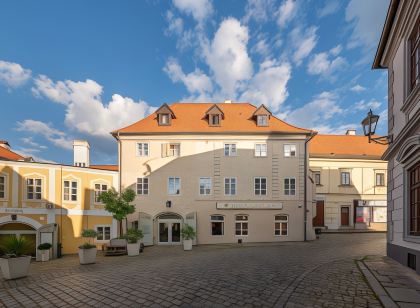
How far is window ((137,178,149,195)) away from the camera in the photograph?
1864 cm

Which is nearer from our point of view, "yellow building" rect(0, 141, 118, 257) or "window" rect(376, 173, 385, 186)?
"yellow building" rect(0, 141, 118, 257)

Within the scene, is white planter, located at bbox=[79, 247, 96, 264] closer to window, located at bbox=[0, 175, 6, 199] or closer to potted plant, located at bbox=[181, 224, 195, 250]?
potted plant, located at bbox=[181, 224, 195, 250]

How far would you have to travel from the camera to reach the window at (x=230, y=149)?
19.0 m

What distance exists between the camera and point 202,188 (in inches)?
736

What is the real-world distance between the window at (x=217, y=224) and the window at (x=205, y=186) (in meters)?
2.05

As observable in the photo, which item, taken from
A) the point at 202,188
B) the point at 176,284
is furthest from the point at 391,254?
the point at 202,188

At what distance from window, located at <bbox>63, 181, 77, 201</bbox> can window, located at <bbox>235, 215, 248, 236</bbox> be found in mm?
12729

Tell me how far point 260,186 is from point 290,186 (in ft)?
8.35

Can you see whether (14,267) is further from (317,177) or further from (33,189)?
(317,177)

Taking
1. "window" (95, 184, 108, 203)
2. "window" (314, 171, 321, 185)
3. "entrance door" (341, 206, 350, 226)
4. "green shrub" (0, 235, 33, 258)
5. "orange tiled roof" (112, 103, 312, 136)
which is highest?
"orange tiled roof" (112, 103, 312, 136)

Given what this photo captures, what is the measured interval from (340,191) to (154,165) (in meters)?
20.6

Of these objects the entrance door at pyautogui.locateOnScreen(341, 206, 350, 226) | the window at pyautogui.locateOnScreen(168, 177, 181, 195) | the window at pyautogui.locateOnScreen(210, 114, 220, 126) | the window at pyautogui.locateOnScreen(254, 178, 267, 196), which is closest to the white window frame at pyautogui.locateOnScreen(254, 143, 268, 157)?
the window at pyautogui.locateOnScreen(254, 178, 267, 196)

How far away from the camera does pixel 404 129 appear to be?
7305 mm

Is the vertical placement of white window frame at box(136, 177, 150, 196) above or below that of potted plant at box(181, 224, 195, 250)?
above
